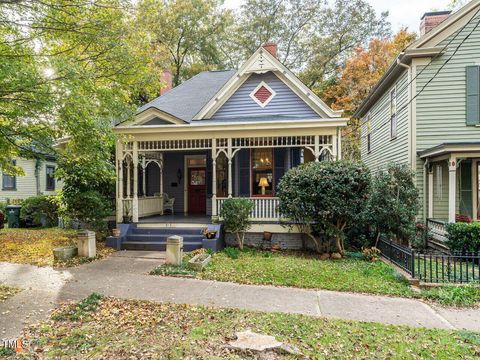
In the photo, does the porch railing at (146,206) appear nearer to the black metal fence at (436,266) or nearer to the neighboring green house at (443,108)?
the black metal fence at (436,266)

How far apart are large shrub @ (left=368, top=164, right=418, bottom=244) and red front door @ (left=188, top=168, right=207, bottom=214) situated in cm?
769

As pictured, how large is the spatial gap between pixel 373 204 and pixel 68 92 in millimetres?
9028

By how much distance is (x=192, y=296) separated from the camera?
223 inches

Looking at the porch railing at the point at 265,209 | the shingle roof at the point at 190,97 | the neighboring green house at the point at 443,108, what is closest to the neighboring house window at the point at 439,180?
the neighboring green house at the point at 443,108

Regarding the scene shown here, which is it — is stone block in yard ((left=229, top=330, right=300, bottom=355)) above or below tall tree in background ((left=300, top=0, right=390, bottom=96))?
below

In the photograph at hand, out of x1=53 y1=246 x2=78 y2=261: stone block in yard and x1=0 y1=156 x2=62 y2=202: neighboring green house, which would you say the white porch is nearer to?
x1=53 y1=246 x2=78 y2=261: stone block in yard

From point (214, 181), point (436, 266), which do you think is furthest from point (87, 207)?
point (436, 266)

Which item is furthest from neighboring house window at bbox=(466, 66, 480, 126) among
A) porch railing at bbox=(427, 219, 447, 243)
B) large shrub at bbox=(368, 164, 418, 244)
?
porch railing at bbox=(427, 219, 447, 243)

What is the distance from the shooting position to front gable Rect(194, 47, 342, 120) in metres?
11.4

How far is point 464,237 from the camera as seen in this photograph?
8273 mm

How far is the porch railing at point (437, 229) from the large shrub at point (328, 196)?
2845 millimetres

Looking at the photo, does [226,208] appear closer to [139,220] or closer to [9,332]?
[139,220]

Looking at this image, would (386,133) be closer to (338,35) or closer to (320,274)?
(320,274)

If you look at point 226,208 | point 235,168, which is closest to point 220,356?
point 226,208
